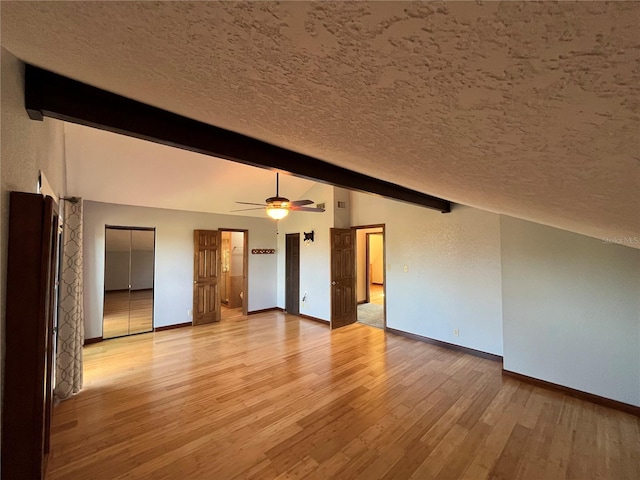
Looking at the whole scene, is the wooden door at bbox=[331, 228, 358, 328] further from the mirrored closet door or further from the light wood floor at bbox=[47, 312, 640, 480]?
the mirrored closet door

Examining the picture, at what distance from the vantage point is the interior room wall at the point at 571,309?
8.83ft

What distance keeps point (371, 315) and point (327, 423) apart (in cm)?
400

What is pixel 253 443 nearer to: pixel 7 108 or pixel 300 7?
pixel 7 108

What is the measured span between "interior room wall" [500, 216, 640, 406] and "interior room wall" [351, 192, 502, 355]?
0.49 m

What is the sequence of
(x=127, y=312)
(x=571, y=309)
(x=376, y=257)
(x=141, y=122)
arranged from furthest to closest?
(x=376, y=257) → (x=127, y=312) → (x=571, y=309) → (x=141, y=122)

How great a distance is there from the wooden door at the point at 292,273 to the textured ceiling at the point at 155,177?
1333 millimetres

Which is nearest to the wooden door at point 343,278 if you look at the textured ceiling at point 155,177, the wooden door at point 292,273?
the textured ceiling at point 155,177

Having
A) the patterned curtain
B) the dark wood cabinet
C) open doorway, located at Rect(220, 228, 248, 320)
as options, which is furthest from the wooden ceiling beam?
open doorway, located at Rect(220, 228, 248, 320)

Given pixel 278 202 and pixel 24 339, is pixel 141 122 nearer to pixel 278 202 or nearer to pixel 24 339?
pixel 24 339

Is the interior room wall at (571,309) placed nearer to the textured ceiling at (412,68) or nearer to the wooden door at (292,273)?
the textured ceiling at (412,68)

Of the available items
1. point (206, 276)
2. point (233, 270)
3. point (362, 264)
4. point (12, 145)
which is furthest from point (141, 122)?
point (362, 264)

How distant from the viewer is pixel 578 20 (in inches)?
9.9

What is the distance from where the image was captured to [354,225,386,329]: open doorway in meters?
6.04

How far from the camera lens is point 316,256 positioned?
5.86m
